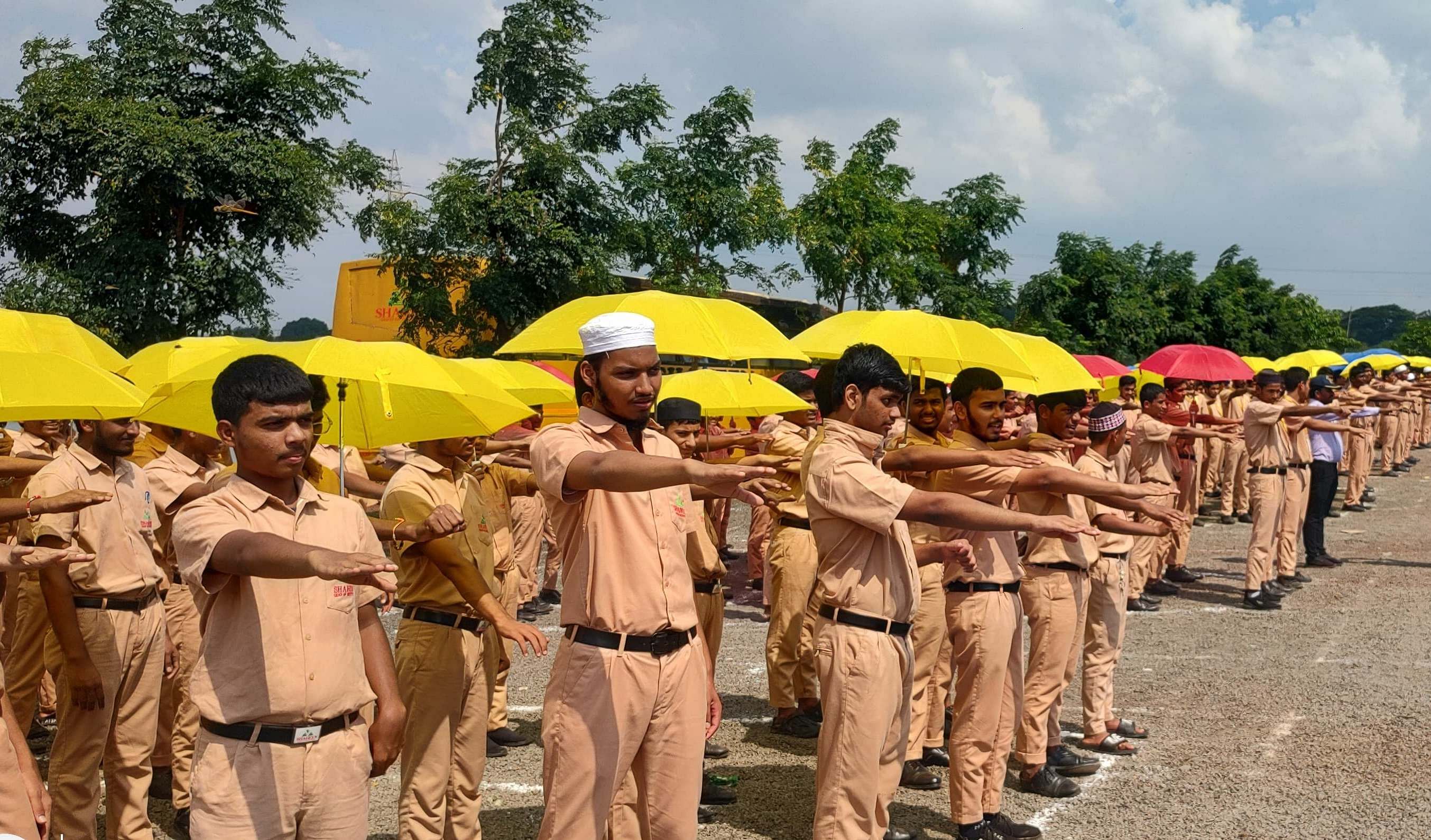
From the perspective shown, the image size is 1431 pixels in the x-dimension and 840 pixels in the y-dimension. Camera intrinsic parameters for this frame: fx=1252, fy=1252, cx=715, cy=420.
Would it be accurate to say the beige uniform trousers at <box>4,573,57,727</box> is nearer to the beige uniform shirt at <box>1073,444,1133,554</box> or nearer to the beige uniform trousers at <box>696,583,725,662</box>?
the beige uniform trousers at <box>696,583,725,662</box>

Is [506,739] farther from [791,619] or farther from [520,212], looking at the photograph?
[520,212]

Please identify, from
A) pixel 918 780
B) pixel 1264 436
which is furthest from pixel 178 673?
pixel 1264 436

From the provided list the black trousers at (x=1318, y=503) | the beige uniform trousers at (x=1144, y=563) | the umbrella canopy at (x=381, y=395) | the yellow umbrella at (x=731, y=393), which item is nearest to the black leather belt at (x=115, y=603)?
the umbrella canopy at (x=381, y=395)

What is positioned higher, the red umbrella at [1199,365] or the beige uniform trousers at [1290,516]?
the red umbrella at [1199,365]

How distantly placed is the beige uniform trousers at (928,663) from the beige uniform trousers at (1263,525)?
19.5 ft

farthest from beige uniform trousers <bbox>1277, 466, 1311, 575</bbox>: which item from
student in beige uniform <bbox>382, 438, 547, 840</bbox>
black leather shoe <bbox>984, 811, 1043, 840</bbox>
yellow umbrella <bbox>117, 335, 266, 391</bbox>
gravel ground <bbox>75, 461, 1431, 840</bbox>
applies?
yellow umbrella <bbox>117, 335, 266, 391</bbox>

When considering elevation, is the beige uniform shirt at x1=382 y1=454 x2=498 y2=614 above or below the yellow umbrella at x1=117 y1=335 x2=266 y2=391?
below

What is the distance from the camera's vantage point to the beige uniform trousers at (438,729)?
5016mm

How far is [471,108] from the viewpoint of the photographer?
19.1m

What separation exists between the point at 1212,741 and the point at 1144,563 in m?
4.39

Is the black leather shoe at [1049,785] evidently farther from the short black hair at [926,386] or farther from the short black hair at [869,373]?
the short black hair at [869,373]

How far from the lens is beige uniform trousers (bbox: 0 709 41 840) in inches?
138

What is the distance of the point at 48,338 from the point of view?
5145 mm

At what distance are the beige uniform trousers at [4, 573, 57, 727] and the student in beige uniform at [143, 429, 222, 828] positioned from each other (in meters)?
0.55
